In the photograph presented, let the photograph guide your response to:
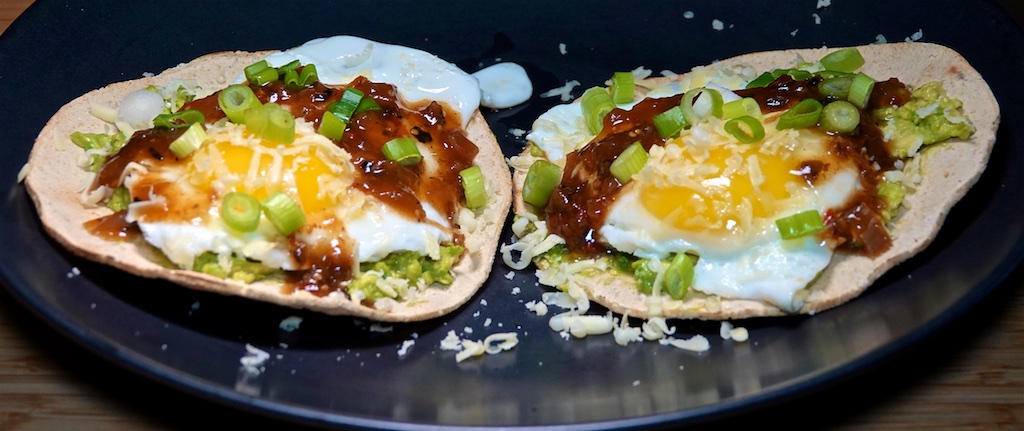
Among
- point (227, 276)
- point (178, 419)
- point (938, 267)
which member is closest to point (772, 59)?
point (938, 267)

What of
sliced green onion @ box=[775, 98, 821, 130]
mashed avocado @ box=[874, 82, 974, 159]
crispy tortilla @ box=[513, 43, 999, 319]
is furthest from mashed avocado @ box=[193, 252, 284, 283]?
mashed avocado @ box=[874, 82, 974, 159]

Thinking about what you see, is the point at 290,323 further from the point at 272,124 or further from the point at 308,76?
the point at 308,76

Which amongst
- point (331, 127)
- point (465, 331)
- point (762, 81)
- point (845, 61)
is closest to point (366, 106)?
point (331, 127)

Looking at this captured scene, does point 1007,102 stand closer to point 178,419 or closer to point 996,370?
point 996,370

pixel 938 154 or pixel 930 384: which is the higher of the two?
pixel 938 154

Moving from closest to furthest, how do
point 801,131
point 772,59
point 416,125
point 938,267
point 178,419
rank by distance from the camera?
point 178,419 → point 938,267 → point 801,131 → point 416,125 → point 772,59
